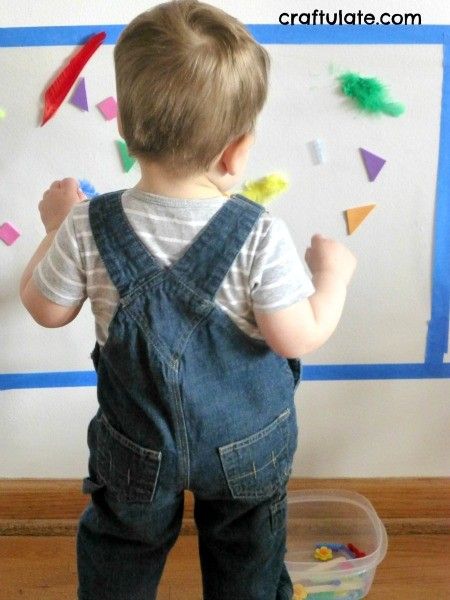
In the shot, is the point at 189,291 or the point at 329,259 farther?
the point at 329,259

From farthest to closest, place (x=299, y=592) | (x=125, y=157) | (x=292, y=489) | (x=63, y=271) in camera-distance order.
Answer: (x=292, y=489)
(x=299, y=592)
(x=125, y=157)
(x=63, y=271)

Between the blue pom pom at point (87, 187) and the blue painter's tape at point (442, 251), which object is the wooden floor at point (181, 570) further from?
the blue pom pom at point (87, 187)

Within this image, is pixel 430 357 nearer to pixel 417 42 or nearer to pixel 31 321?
pixel 417 42

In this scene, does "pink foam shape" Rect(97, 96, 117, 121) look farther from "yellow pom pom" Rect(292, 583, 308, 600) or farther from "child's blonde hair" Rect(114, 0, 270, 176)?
"yellow pom pom" Rect(292, 583, 308, 600)

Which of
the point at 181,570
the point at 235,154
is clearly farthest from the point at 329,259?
the point at 181,570

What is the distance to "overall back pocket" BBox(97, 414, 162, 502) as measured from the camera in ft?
2.70

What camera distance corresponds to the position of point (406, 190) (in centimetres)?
106

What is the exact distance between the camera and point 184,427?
0.80 m

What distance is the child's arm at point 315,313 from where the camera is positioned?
767 mm

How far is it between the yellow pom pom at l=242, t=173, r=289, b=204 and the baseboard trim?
53 centimetres

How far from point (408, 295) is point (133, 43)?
24.4 inches

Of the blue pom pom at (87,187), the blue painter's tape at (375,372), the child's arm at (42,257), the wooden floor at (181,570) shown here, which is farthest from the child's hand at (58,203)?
the wooden floor at (181,570)

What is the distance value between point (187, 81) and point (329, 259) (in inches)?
11.7

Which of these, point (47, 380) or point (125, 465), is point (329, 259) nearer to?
point (125, 465)
